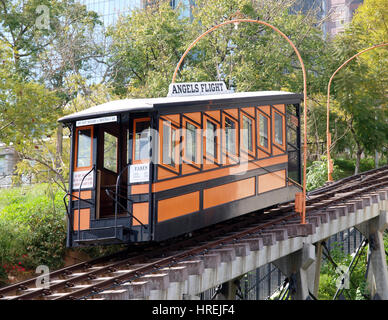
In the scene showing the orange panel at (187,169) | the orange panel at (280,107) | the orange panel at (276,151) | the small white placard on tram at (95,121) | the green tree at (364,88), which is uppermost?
the green tree at (364,88)

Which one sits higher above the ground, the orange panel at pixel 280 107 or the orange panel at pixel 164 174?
the orange panel at pixel 280 107

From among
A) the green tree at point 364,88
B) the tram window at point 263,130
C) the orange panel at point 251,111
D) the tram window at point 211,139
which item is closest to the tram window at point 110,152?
the tram window at point 211,139

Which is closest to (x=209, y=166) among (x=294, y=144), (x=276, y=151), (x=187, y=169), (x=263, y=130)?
(x=187, y=169)

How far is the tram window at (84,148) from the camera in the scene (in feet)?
44.4

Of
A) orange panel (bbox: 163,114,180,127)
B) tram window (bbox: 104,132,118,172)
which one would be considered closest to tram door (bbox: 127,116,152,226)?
orange panel (bbox: 163,114,180,127)

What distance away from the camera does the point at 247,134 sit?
50.6 feet

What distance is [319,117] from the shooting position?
37.3 m

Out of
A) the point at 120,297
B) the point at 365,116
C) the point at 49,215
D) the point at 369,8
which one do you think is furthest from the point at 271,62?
the point at 120,297

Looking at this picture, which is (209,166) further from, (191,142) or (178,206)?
(178,206)

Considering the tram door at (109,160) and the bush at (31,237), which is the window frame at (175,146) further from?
the bush at (31,237)

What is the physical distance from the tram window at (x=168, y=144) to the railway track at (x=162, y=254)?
2.05m

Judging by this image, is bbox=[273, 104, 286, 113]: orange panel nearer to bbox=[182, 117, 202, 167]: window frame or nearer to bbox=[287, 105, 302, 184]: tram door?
bbox=[287, 105, 302, 184]: tram door

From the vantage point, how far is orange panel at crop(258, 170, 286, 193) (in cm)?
1611

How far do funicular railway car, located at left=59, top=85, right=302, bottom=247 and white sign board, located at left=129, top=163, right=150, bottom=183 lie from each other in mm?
22
